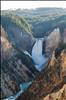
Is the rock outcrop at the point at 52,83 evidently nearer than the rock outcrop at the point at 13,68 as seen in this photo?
Yes

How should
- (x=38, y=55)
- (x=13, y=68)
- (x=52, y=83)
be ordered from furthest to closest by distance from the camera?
1. (x=38, y=55)
2. (x=13, y=68)
3. (x=52, y=83)

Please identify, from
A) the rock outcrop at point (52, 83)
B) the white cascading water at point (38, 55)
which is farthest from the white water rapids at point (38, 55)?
the rock outcrop at point (52, 83)

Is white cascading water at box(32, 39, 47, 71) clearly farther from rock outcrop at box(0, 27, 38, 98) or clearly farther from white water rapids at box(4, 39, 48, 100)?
rock outcrop at box(0, 27, 38, 98)

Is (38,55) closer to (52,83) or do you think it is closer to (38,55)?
(38,55)

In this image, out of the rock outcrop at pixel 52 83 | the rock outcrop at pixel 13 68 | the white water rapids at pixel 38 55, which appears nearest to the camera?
the rock outcrop at pixel 52 83

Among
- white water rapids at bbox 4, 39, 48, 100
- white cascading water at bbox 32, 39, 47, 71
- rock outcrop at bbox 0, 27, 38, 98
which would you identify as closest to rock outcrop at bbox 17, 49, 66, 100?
rock outcrop at bbox 0, 27, 38, 98

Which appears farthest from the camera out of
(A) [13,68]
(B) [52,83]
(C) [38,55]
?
(C) [38,55]

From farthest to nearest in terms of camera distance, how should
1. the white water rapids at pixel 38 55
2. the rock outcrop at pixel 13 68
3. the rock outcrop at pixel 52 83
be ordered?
the white water rapids at pixel 38 55 → the rock outcrop at pixel 13 68 → the rock outcrop at pixel 52 83

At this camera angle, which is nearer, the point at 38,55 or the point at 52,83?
the point at 52,83

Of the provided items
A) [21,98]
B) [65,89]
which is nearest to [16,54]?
[21,98]

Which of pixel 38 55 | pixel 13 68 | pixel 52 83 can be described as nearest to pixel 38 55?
pixel 38 55

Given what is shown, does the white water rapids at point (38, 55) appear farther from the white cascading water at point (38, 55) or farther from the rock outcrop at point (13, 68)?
the rock outcrop at point (13, 68)
